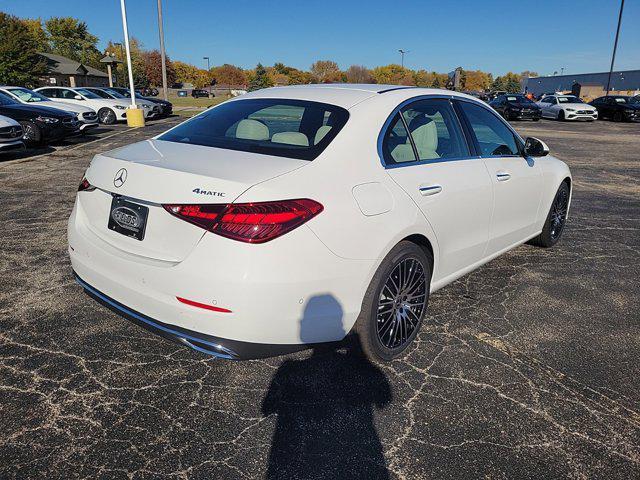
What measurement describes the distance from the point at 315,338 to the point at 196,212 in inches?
34.5

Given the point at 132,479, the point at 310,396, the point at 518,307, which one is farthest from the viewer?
the point at 518,307

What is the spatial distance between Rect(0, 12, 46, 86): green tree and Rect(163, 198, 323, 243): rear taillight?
6951cm

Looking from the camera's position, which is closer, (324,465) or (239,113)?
(324,465)

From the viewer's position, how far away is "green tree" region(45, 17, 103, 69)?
103750 mm

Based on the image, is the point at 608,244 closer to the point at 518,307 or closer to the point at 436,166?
the point at 518,307

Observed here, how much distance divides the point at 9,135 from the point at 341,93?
10235mm

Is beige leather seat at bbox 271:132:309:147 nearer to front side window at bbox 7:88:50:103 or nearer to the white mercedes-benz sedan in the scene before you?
the white mercedes-benz sedan

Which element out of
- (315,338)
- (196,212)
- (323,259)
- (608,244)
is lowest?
(608,244)

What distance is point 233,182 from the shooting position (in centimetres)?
236

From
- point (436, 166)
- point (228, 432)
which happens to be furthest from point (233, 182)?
point (436, 166)

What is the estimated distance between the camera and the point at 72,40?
10619 centimetres

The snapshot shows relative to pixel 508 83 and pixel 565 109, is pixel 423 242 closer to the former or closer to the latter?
pixel 565 109

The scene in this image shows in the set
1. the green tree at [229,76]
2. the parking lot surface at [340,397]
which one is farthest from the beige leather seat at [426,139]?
the green tree at [229,76]

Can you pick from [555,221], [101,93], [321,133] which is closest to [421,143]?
[321,133]
